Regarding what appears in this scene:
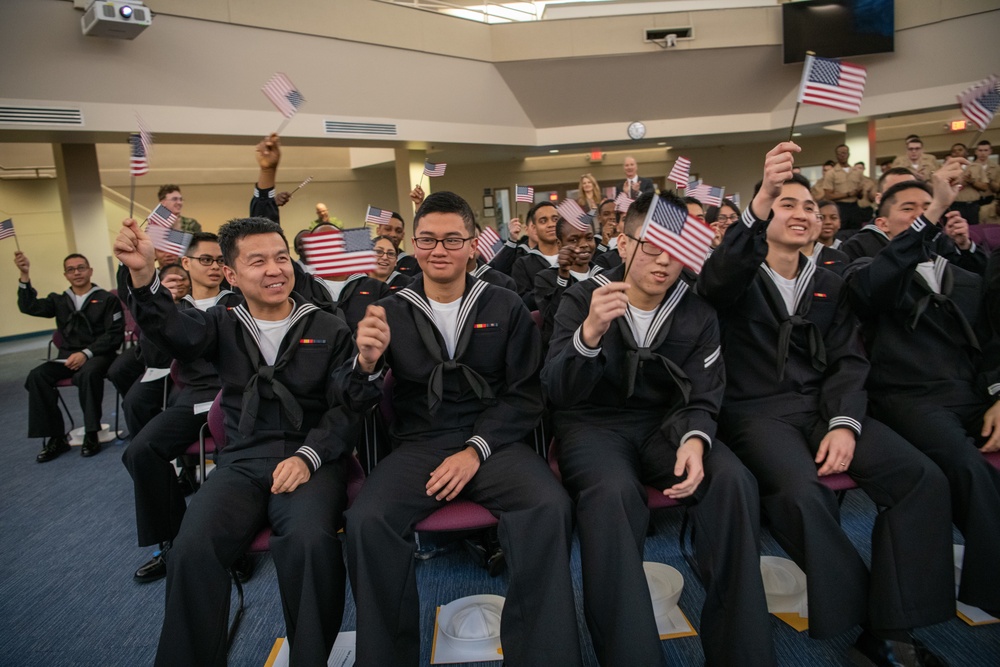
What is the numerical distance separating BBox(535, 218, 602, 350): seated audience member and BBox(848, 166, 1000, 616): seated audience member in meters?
1.59

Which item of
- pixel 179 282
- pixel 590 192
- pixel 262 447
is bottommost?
pixel 262 447

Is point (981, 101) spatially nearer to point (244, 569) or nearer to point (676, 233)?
point (676, 233)

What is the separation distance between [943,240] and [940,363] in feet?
3.12

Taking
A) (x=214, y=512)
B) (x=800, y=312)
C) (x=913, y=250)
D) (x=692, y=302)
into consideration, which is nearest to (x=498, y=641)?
(x=214, y=512)

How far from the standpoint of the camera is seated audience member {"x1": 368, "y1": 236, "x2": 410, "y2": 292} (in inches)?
156

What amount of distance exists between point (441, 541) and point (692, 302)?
1597mm

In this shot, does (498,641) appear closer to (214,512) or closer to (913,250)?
(214,512)

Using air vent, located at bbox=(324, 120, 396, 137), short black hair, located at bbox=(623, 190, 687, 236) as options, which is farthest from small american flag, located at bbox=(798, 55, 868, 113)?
air vent, located at bbox=(324, 120, 396, 137)

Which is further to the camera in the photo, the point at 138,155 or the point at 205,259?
the point at 205,259

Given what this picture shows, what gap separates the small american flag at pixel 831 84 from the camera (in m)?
2.53

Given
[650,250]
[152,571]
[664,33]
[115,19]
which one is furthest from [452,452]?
[664,33]

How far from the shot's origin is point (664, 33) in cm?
1026

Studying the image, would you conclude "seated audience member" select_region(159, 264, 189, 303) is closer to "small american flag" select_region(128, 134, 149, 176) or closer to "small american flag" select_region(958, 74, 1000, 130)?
"small american flag" select_region(128, 134, 149, 176)

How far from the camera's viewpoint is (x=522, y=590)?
1837mm
